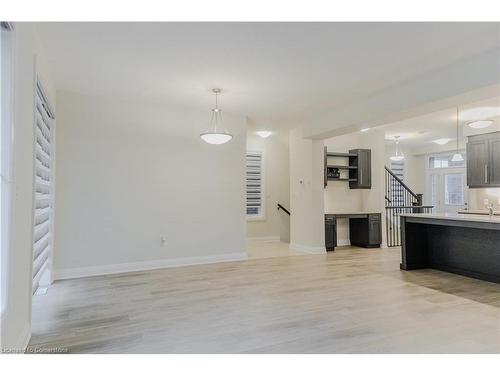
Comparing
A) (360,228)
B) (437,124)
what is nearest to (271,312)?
Answer: (360,228)

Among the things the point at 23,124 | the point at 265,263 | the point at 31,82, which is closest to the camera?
the point at 23,124

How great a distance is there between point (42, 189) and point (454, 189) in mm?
10219

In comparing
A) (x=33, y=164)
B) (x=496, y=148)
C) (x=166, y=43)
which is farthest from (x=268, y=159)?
(x=33, y=164)

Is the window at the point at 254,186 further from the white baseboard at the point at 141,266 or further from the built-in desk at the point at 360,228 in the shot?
the white baseboard at the point at 141,266

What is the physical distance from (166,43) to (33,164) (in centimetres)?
166

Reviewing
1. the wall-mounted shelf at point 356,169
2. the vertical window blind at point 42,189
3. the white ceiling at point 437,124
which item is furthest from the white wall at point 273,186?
the vertical window blind at point 42,189

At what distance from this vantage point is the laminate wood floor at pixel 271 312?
2.56 meters

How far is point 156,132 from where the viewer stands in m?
5.45

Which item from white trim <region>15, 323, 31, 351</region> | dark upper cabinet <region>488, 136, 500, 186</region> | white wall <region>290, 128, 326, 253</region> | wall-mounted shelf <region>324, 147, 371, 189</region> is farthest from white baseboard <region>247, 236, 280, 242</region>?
white trim <region>15, 323, 31, 351</region>

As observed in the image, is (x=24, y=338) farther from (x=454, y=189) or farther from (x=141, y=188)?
(x=454, y=189)

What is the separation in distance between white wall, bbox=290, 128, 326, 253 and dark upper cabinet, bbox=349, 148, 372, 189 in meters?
1.41

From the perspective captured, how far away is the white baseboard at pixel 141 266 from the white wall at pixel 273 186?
2.66 metres
